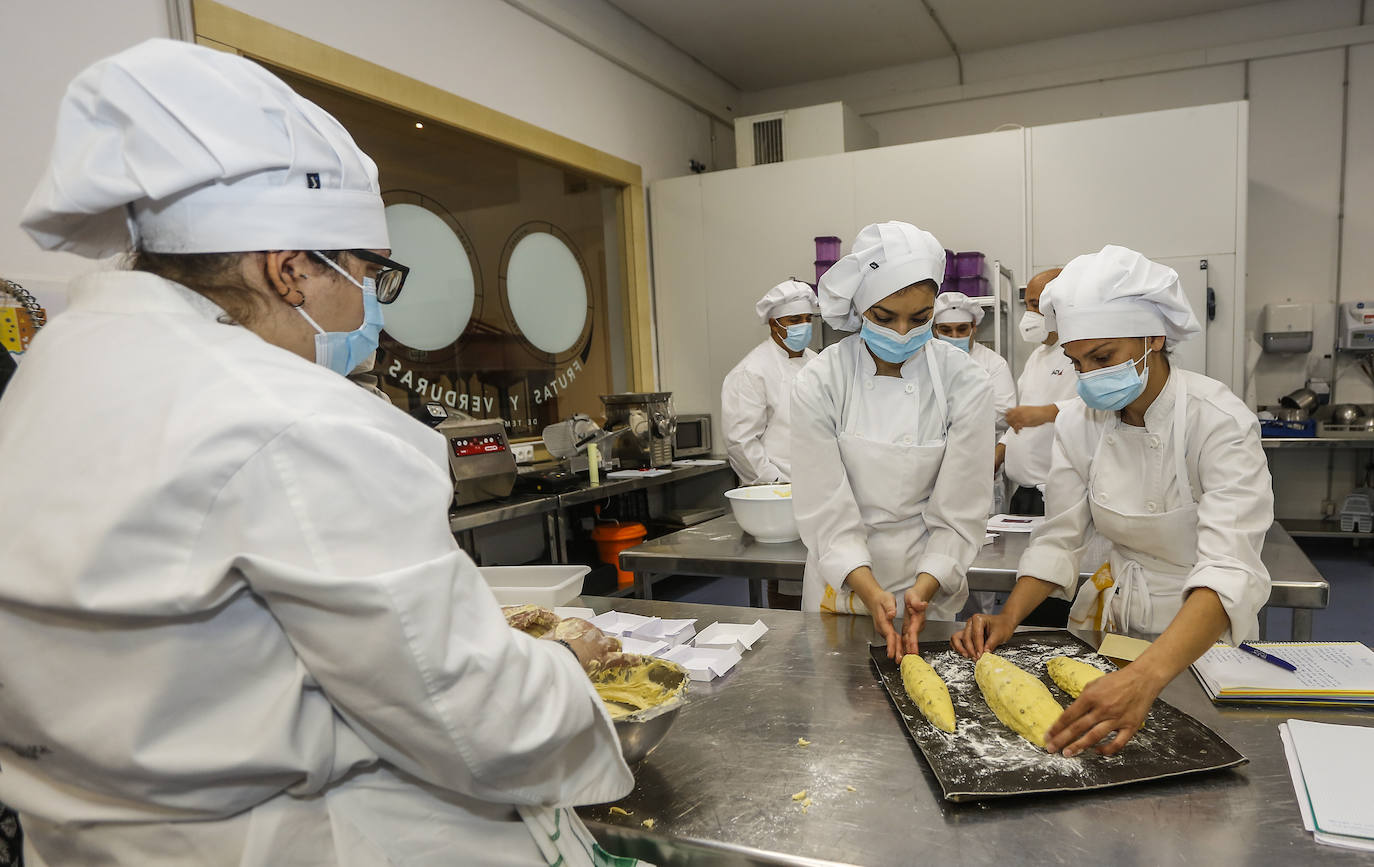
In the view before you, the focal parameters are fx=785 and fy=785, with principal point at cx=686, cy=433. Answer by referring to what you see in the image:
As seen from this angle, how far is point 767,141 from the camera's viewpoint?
18.5ft

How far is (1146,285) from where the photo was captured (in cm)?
169

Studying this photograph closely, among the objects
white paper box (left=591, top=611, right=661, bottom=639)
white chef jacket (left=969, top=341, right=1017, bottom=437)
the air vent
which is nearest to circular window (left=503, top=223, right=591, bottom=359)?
the air vent

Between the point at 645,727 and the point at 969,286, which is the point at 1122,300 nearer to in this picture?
the point at 645,727

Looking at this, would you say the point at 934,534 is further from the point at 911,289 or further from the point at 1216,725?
the point at 1216,725

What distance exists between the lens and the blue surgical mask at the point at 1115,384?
172 cm

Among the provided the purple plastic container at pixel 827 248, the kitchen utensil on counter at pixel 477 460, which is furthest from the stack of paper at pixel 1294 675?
the purple plastic container at pixel 827 248

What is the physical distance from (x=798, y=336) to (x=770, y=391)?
36 centimetres

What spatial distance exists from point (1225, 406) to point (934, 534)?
0.72 metres

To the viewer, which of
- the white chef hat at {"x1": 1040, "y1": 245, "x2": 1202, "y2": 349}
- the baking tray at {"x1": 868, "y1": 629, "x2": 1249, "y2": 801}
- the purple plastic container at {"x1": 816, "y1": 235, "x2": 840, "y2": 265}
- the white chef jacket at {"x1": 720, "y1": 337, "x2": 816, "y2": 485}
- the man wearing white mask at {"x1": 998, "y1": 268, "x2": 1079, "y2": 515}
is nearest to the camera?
the baking tray at {"x1": 868, "y1": 629, "x2": 1249, "y2": 801}

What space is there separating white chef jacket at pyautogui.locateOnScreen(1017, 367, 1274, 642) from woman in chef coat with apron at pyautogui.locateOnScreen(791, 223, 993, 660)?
21 centimetres

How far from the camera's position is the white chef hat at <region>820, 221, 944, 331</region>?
1983mm

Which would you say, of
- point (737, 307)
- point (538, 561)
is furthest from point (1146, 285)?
point (737, 307)

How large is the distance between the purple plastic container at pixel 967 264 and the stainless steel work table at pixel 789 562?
2.44 m

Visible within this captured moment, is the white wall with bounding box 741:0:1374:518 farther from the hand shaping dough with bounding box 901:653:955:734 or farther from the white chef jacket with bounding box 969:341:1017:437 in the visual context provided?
the hand shaping dough with bounding box 901:653:955:734
